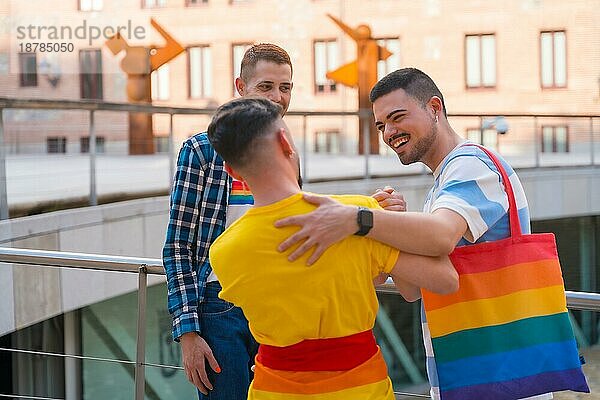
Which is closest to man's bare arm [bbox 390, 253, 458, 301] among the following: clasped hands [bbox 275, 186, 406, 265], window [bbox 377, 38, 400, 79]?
clasped hands [bbox 275, 186, 406, 265]

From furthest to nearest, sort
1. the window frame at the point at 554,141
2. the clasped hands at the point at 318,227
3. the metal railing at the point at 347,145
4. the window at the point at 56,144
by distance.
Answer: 1. the window frame at the point at 554,141
2. the window at the point at 56,144
3. the metal railing at the point at 347,145
4. the clasped hands at the point at 318,227

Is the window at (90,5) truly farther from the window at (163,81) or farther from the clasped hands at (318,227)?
the clasped hands at (318,227)

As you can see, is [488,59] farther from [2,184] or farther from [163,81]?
[2,184]

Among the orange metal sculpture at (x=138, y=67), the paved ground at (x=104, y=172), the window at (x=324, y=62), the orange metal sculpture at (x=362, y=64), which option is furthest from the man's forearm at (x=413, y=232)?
the window at (x=324, y=62)

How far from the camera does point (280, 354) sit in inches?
78.1

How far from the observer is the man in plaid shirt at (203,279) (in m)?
2.53

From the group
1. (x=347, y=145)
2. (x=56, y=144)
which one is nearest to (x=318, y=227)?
(x=56, y=144)

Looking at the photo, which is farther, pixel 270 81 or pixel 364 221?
pixel 270 81

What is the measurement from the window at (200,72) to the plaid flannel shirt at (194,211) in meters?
20.5

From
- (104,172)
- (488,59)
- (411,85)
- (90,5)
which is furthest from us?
(488,59)

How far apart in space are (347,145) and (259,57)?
12859mm

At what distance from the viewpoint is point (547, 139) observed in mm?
18047

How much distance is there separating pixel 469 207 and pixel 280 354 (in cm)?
44

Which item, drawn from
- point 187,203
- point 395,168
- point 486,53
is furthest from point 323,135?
point 187,203
